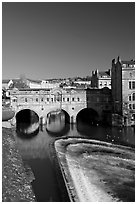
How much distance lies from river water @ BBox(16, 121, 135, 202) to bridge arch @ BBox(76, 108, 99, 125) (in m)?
6.40

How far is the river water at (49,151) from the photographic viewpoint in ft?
51.3

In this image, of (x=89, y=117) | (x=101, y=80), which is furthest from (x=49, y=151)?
(x=101, y=80)

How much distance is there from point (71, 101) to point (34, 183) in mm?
27221

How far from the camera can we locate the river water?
1565 cm

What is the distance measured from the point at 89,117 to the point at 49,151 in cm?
2540

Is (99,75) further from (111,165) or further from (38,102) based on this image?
(111,165)

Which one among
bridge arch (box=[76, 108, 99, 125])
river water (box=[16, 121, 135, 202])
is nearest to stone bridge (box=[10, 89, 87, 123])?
river water (box=[16, 121, 135, 202])

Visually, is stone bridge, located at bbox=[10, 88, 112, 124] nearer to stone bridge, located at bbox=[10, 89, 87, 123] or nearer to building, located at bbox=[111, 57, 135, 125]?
stone bridge, located at bbox=[10, 89, 87, 123]

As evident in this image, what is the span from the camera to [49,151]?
26.5 meters

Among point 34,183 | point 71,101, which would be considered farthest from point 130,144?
point 71,101

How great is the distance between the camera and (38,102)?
137 feet

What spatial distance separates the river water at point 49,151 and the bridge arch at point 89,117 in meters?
6.40

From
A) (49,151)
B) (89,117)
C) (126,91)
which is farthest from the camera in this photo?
(89,117)

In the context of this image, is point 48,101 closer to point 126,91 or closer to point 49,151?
point 126,91
